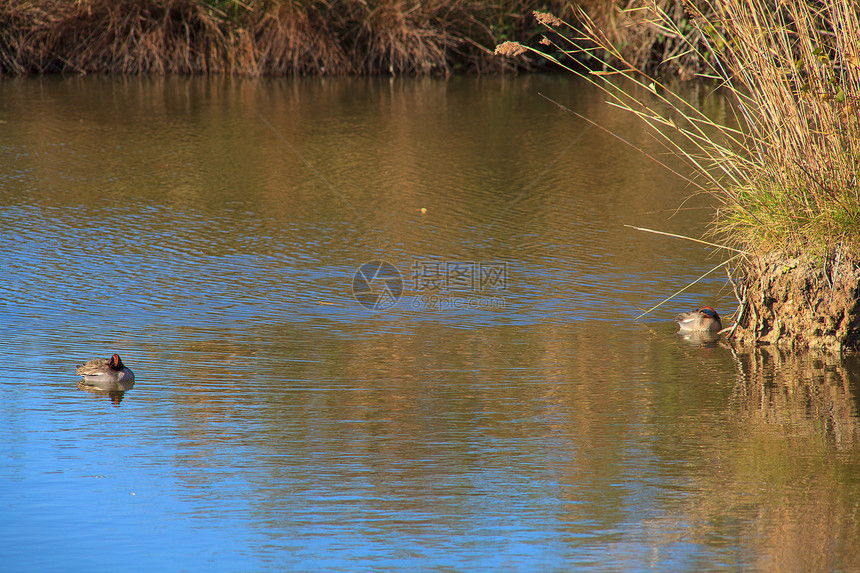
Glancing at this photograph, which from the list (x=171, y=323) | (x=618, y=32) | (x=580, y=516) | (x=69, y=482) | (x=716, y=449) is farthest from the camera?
(x=618, y=32)

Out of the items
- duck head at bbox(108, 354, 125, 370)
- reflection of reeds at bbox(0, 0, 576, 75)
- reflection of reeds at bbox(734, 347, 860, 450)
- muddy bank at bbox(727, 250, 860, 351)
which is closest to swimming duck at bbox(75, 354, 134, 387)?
duck head at bbox(108, 354, 125, 370)

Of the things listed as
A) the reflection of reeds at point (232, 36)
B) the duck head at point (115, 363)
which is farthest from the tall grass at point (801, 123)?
the reflection of reeds at point (232, 36)

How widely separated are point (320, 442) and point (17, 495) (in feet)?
3.21

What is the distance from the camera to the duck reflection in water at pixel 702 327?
4.64 m

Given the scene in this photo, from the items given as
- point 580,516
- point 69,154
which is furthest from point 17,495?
point 69,154

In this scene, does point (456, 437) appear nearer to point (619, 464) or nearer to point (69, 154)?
point (619, 464)

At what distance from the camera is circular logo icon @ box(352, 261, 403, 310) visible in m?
5.24

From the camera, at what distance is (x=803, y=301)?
445cm

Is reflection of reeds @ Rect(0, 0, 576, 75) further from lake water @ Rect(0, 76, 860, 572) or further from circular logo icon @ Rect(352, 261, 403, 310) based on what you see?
circular logo icon @ Rect(352, 261, 403, 310)

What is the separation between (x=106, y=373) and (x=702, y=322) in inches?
103

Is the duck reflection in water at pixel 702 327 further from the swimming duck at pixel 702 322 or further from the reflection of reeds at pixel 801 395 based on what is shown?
the reflection of reeds at pixel 801 395

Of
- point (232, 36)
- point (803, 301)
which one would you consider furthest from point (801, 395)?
point (232, 36)

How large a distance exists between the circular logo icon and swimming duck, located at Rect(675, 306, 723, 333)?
1.48m

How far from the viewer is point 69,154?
29.1ft
